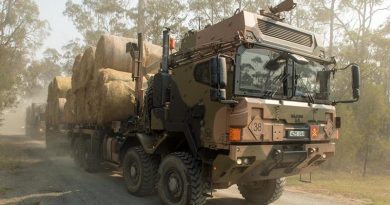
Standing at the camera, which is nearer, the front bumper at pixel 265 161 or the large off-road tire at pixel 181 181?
the front bumper at pixel 265 161

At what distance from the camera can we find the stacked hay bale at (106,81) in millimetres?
10094

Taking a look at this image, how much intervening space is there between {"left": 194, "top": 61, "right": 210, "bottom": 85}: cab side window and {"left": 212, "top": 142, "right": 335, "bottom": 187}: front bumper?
4.32 feet

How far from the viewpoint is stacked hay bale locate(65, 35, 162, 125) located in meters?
10.1

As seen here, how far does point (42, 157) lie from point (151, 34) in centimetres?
1790

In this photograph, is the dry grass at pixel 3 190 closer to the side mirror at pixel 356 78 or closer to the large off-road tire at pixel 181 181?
the large off-road tire at pixel 181 181

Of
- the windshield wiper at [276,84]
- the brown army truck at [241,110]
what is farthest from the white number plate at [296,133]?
the windshield wiper at [276,84]

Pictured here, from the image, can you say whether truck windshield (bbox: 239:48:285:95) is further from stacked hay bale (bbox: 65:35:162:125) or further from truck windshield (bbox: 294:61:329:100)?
stacked hay bale (bbox: 65:35:162:125)

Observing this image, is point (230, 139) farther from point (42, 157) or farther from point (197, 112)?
point (42, 157)

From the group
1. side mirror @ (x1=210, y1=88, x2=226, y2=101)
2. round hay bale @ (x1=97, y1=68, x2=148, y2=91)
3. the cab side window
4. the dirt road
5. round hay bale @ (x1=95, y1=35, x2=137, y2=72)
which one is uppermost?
round hay bale @ (x1=95, y1=35, x2=137, y2=72)

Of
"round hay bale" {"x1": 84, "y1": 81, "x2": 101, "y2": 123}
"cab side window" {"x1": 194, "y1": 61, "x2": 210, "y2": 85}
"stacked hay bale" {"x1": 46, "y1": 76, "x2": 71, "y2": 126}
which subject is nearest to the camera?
"cab side window" {"x1": 194, "y1": 61, "x2": 210, "y2": 85}

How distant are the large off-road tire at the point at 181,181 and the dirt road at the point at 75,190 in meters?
0.94

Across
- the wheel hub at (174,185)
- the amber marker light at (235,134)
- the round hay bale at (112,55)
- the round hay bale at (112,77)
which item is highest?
the round hay bale at (112,55)

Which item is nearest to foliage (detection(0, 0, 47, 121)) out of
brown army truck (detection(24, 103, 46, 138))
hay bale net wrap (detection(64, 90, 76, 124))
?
brown army truck (detection(24, 103, 46, 138))

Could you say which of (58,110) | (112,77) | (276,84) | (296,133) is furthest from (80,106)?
(296,133)
